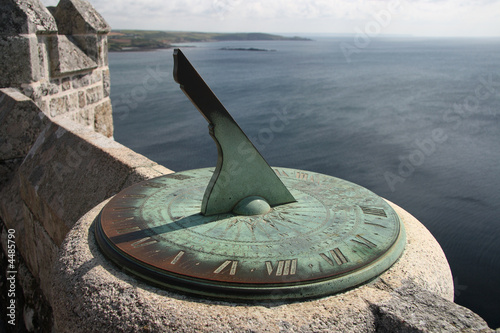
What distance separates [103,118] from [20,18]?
1.95 meters

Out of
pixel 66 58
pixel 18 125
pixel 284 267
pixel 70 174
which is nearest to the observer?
pixel 284 267

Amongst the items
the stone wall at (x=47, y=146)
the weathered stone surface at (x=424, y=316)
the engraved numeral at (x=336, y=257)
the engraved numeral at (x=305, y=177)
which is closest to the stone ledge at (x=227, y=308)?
the weathered stone surface at (x=424, y=316)

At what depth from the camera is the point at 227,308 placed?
1.52 meters

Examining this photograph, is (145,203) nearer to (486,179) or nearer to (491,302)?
(491,302)

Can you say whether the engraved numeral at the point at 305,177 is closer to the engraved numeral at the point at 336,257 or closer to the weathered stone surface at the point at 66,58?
the engraved numeral at the point at 336,257

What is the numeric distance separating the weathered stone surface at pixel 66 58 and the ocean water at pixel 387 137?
372cm

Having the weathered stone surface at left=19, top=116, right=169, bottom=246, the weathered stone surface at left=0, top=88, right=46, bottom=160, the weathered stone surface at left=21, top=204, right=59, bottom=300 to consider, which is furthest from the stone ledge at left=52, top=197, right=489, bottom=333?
the weathered stone surface at left=0, top=88, right=46, bottom=160

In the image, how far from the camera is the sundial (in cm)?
161

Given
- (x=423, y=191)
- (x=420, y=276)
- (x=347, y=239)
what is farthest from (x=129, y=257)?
(x=423, y=191)

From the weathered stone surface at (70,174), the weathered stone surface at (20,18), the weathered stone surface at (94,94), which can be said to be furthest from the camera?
the weathered stone surface at (94,94)

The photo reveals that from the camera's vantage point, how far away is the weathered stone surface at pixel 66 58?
4531mm

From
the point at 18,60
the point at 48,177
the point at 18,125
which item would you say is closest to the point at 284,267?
the point at 48,177

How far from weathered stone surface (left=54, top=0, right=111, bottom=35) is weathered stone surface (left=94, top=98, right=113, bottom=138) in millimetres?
968

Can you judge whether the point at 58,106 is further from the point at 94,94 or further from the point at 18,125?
the point at 18,125
